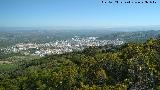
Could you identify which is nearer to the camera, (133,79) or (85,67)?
(133,79)

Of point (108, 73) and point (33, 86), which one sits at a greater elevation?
point (108, 73)

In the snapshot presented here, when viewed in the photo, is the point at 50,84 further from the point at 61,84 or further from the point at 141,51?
the point at 141,51

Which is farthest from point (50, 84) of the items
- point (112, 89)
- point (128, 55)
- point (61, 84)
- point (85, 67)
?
point (112, 89)

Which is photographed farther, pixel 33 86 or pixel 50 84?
pixel 33 86

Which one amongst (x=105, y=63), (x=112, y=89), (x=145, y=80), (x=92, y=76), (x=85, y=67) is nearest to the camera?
(x=112, y=89)

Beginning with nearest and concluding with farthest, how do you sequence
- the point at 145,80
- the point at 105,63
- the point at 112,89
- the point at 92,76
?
the point at 112,89
the point at 145,80
the point at 92,76
the point at 105,63

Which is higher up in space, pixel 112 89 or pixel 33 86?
pixel 112 89

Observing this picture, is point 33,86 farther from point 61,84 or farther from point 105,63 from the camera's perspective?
point 105,63

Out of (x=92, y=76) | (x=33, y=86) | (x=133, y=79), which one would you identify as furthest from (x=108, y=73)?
(x=33, y=86)

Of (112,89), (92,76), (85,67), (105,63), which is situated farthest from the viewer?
(85,67)

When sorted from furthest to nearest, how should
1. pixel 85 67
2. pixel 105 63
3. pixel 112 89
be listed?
pixel 85 67 → pixel 105 63 → pixel 112 89
